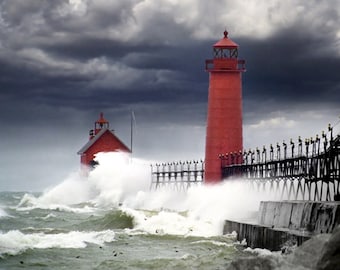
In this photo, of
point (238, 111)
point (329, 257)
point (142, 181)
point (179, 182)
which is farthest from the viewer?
point (142, 181)

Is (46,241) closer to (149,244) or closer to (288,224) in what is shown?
(149,244)

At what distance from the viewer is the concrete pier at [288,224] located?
61.0ft

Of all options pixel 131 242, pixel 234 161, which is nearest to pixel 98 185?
pixel 234 161

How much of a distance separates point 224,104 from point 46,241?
14805 millimetres

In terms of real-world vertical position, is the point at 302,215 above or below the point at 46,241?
above

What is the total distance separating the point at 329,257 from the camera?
440 inches

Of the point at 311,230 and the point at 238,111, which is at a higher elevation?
the point at 238,111

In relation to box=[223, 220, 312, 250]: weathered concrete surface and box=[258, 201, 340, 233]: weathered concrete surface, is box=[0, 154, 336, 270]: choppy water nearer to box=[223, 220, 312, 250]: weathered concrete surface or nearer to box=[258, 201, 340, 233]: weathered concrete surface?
box=[223, 220, 312, 250]: weathered concrete surface

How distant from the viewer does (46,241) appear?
2675 cm

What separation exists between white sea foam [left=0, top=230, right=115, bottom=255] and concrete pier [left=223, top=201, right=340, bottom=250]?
224 inches

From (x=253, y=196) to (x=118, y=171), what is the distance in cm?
3195

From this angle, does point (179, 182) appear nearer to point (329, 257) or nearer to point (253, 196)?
point (253, 196)

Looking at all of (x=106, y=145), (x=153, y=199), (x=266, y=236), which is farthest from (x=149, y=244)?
(x=106, y=145)

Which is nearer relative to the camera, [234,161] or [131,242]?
[131,242]
